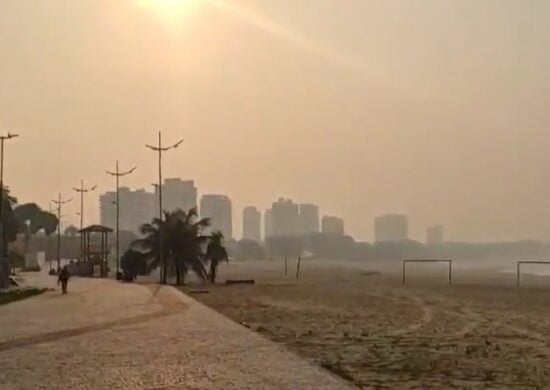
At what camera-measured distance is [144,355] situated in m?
14.3

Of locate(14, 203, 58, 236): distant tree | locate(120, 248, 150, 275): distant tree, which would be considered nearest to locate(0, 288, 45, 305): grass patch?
locate(120, 248, 150, 275): distant tree

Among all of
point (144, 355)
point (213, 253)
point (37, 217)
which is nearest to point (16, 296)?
point (213, 253)

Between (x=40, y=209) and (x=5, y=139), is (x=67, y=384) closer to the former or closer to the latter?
(x=5, y=139)

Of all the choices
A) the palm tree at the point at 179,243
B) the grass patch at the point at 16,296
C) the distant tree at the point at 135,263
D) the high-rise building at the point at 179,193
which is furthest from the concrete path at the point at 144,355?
the high-rise building at the point at 179,193

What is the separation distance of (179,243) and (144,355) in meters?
41.9

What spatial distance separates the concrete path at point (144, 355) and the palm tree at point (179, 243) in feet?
103

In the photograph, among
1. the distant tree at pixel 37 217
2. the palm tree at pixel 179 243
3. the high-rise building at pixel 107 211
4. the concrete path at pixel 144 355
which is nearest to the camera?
the concrete path at pixel 144 355

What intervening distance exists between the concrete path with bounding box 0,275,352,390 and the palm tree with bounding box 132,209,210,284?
31.4m

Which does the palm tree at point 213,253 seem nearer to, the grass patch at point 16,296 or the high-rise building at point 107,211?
the grass patch at point 16,296

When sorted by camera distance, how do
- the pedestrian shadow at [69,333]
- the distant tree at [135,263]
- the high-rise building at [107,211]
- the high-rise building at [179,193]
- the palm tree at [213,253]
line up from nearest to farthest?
the pedestrian shadow at [69,333], the palm tree at [213,253], the distant tree at [135,263], the high-rise building at [179,193], the high-rise building at [107,211]

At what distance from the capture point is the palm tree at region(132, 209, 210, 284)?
55.9 meters

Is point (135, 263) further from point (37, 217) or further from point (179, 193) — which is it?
point (179, 193)

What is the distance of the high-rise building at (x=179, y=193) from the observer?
16350 centimetres

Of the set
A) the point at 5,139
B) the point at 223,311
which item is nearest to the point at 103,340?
the point at 223,311
